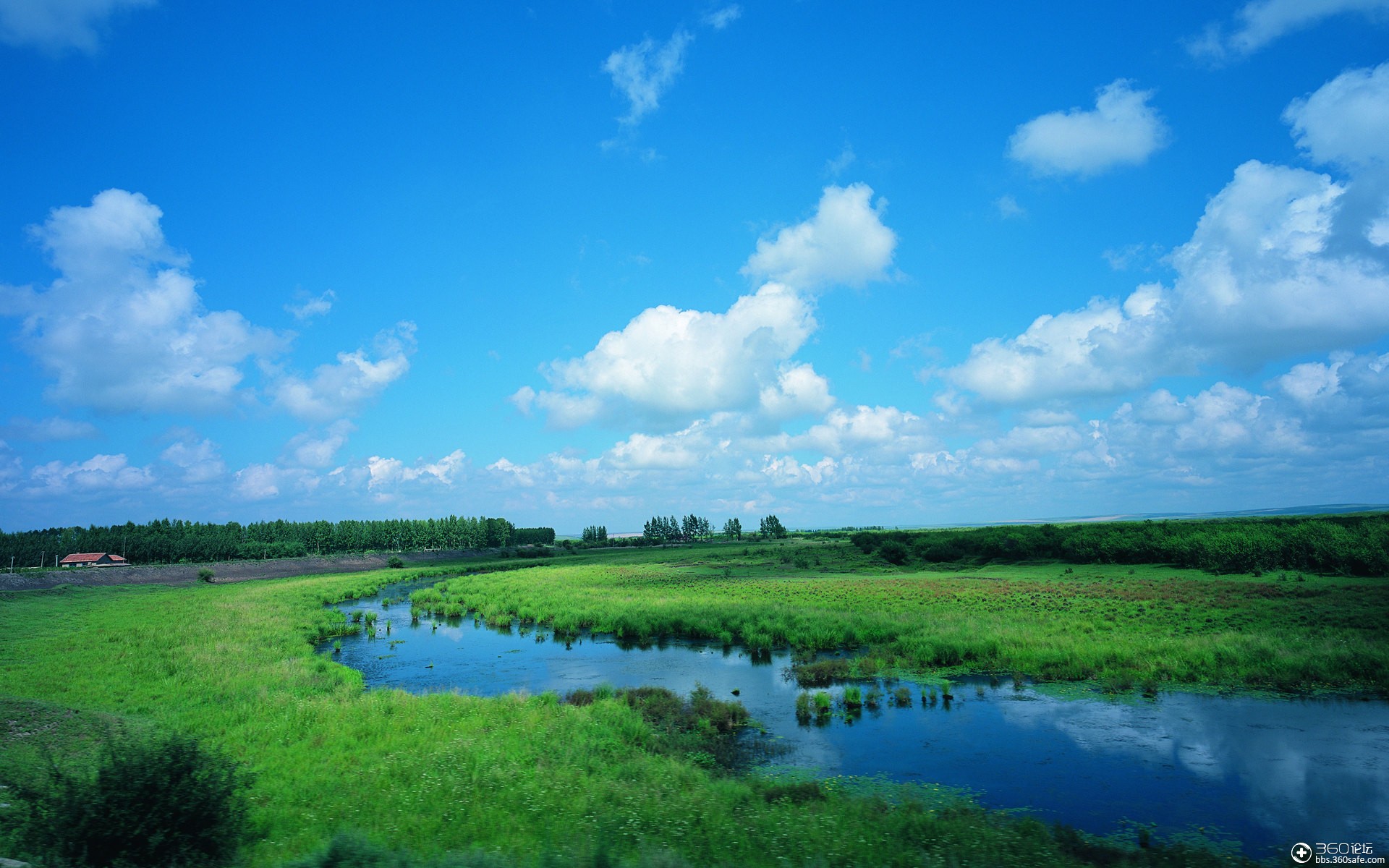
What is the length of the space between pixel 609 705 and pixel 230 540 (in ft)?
519

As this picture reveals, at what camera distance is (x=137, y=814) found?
910cm

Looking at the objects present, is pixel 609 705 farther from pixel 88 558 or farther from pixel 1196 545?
pixel 88 558

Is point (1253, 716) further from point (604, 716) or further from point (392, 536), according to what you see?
point (392, 536)

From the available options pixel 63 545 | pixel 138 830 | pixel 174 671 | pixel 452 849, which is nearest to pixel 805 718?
pixel 452 849

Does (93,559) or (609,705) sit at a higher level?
(93,559)

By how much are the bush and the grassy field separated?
84 centimetres

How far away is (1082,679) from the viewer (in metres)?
23.4

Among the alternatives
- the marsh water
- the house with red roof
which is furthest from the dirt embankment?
the marsh water

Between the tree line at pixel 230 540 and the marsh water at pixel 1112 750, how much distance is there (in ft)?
473

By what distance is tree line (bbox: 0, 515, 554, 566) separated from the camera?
422ft

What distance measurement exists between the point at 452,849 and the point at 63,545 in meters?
173

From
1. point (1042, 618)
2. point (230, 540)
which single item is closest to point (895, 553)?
point (1042, 618)

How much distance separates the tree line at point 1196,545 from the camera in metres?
42.7

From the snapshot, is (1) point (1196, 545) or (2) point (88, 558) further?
(2) point (88, 558)
